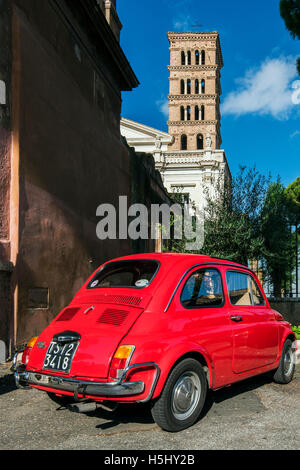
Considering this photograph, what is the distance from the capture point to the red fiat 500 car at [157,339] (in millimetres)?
3646

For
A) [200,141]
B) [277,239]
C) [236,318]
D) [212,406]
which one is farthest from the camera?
[200,141]

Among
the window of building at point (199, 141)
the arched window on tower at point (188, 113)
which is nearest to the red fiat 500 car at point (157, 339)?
the window of building at point (199, 141)

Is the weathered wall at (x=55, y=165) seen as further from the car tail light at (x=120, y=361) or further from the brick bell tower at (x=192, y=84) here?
the brick bell tower at (x=192, y=84)

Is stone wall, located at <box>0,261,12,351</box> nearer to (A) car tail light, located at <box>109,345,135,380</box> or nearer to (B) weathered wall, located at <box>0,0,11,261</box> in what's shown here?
(B) weathered wall, located at <box>0,0,11,261</box>

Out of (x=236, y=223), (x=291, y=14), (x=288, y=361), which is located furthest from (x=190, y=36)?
(x=288, y=361)

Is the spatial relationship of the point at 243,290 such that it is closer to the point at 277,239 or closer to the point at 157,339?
the point at 157,339

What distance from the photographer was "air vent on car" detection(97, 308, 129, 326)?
3.99 m

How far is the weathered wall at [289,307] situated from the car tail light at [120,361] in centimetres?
1184

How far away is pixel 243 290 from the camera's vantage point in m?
5.38

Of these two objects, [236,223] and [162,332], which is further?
[236,223]

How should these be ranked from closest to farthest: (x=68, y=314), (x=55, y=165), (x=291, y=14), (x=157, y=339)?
(x=157, y=339) → (x=68, y=314) → (x=55, y=165) → (x=291, y=14)

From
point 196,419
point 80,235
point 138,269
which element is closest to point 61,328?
point 138,269

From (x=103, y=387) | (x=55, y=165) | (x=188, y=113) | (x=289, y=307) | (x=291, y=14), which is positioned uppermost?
(x=188, y=113)

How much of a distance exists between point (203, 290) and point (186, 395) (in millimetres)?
1141
